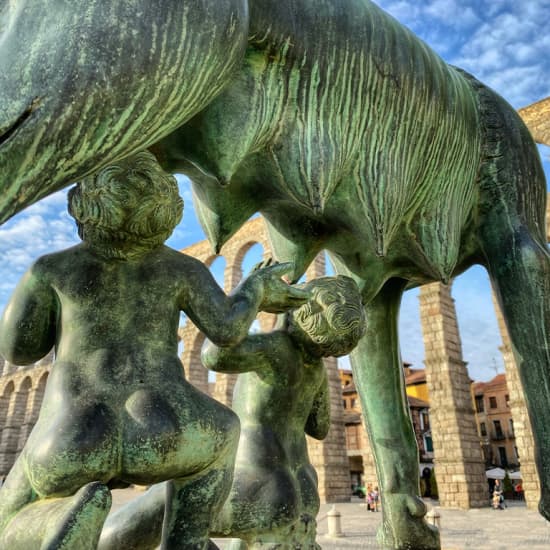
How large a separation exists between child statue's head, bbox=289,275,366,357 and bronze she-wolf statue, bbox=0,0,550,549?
14 cm

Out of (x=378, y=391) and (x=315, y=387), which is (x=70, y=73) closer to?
(x=315, y=387)

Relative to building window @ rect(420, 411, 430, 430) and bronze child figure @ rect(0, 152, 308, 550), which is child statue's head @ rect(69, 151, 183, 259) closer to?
bronze child figure @ rect(0, 152, 308, 550)

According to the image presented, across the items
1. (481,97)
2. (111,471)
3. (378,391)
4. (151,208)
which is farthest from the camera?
(378,391)

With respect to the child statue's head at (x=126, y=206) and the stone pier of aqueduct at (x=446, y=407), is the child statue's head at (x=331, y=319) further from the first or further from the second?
the stone pier of aqueduct at (x=446, y=407)

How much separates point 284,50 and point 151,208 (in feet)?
1.27

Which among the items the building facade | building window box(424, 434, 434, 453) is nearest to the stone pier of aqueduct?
building window box(424, 434, 434, 453)

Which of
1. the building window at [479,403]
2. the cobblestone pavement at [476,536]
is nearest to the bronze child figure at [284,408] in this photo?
the cobblestone pavement at [476,536]

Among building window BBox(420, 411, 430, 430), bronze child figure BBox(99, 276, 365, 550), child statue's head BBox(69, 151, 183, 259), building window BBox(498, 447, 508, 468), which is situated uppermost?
building window BBox(420, 411, 430, 430)

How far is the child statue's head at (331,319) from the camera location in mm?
1284

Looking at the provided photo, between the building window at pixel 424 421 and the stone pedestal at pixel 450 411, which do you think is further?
the building window at pixel 424 421

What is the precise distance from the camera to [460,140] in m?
1.38

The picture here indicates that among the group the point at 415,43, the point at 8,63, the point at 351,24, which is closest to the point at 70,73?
the point at 8,63

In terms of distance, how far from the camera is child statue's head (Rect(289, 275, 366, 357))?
1.28m

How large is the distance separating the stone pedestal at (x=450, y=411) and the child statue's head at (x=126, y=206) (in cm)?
1177
